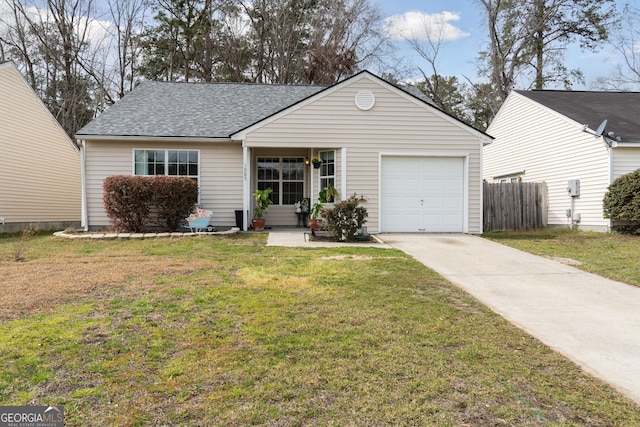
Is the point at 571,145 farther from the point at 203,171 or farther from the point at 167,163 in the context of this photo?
the point at 167,163

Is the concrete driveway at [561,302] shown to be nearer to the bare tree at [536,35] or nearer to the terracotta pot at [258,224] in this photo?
the terracotta pot at [258,224]

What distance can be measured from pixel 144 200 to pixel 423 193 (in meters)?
7.90

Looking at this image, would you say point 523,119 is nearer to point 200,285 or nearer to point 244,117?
point 244,117

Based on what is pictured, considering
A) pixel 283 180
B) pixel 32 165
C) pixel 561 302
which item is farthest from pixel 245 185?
pixel 32 165

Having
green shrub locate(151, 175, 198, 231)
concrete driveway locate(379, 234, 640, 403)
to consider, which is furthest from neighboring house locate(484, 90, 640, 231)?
green shrub locate(151, 175, 198, 231)

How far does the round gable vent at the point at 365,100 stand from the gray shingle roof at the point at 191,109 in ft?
6.57

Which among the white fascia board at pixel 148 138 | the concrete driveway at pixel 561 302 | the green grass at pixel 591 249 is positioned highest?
the white fascia board at pixel 148 138

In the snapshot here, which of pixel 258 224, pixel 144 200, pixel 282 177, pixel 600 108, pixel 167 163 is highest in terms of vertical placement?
pixel 600 108

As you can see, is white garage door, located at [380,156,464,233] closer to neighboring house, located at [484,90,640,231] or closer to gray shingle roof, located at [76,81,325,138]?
gray shingle roof, located at [76,81,325,138]

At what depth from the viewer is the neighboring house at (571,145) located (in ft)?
41.2

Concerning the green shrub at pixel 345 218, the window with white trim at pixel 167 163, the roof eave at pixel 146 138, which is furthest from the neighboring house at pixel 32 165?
the green shrub at pixel 345 218

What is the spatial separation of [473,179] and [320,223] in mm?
4723

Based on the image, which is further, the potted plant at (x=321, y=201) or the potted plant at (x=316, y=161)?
the potted plant at (x=316, y=161)

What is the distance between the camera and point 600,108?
1548cm
